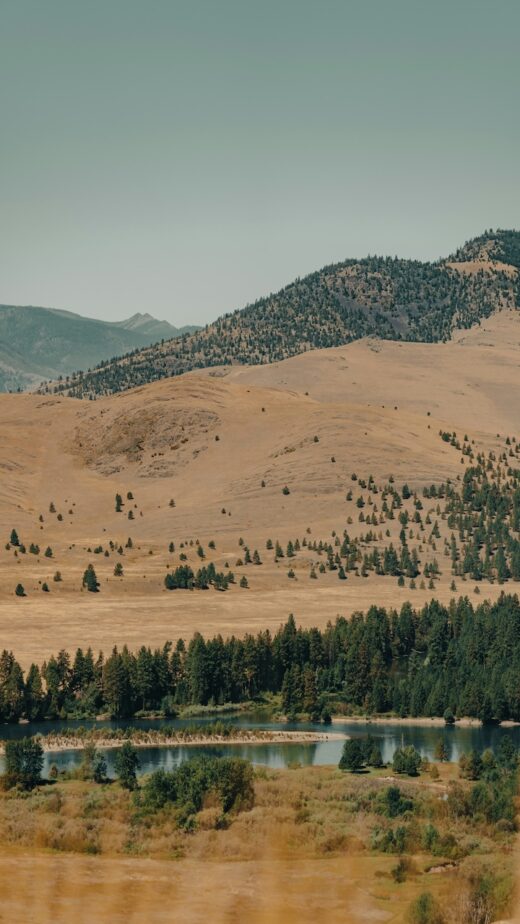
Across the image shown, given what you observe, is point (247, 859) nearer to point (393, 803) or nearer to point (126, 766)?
point (393, 803)

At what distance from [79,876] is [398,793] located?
42.4 m

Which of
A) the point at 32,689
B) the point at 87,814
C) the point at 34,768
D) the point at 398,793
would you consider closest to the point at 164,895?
the point at 87,814

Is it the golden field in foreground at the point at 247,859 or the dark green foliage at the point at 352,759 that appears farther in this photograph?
the dark green foliage at the point at 352,759

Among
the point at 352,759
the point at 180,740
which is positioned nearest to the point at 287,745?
the point at 180,740

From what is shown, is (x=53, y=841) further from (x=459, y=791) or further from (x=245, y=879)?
(x=459, y=791)

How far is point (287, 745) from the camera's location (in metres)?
173

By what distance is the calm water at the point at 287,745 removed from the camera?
158 metres

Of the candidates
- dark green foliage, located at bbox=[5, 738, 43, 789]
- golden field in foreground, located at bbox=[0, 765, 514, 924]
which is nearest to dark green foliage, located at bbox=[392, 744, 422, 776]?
golden field in foreground, located at bbox=[0, 765, 514, 924]

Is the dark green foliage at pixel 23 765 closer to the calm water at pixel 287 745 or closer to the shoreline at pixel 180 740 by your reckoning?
the calm water at pixel 287 745

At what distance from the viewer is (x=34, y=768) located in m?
132

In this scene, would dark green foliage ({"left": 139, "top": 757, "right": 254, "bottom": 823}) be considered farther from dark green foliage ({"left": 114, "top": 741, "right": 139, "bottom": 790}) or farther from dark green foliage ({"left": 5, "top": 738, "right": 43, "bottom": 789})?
dark green foliage ({"left": 5, "top": 738, "right": 43, "bottom": 789})

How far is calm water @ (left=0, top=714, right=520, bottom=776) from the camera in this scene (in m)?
158

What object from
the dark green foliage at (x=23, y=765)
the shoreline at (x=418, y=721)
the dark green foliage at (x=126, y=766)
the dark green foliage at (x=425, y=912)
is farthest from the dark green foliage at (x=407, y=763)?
the dark green foliage at (x=425, y=912)

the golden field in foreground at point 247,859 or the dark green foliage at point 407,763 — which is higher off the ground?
the golden field in foreground at point 247,859
